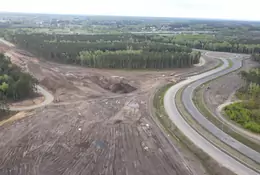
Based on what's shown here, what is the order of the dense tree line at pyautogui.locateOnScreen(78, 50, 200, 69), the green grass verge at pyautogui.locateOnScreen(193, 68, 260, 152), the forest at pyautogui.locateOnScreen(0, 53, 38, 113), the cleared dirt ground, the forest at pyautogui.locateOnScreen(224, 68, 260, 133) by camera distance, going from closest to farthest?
the cleared dirt ground < the green grass verge at pyautogui.locateOnScreen(193, 68, 260, 152) < the forest at pyautogui.locateOnScreen(224, 68, 260, 133) < the forest at pyautogui.locateOnScreen(0, 53, 38, 113) < the dense tree line at pyautogui.locateOnScreen(78, 50, 200, 69)

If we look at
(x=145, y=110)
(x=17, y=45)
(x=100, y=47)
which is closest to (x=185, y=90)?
(x=145, y=110)

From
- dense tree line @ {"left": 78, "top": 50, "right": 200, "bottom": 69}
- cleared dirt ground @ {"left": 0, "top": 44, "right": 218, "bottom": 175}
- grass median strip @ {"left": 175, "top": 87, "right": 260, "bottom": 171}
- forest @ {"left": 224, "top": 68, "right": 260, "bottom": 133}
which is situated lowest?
cleared dirt ground @ {"left": 0, "top": 44, "right": 218, "bottom": 175}

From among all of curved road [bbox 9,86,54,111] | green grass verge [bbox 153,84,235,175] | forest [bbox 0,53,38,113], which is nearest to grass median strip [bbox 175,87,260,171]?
green grass verge [bbox 153,84,235,175]

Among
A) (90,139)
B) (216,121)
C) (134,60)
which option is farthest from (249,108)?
(134,60)

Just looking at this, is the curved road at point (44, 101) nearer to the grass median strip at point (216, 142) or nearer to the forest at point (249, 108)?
the grass median strip at point (216, 142)

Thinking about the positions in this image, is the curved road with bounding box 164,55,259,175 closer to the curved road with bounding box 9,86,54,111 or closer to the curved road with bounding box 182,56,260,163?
the curved road with bounding box 182,56,260,163

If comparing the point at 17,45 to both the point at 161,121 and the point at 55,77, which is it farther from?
the point at 161,121

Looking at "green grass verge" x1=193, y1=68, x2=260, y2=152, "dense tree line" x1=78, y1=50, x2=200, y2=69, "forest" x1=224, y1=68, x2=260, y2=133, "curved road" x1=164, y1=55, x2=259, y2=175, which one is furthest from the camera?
"dense tree line" x1=78, y1=50, x2=200, y2=69

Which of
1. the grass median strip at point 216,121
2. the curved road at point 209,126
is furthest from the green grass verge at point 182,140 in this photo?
the grass median strip at point 216,121
